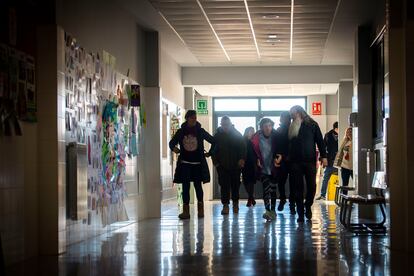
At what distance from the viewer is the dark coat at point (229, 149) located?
40.8 ft

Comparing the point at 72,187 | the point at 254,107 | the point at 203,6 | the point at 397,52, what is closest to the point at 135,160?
the point at 203,6

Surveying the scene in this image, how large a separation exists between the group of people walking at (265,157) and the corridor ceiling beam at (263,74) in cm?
329

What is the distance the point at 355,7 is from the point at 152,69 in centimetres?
353

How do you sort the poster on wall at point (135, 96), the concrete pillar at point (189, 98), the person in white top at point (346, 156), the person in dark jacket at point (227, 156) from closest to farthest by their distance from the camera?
the poster on wall at point (135, 96) < the person in dark jacket at point (227, 156) < the person in white top at point (346, 156) < the concrete pillar at point (189, 98)

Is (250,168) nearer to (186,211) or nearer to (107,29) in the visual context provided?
(186,211)

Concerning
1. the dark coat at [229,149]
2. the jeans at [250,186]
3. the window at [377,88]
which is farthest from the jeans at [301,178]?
the jeans at [250,186]

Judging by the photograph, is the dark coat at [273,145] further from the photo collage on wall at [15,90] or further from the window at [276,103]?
the window at [276,103]

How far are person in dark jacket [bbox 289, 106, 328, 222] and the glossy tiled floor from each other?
0.46m

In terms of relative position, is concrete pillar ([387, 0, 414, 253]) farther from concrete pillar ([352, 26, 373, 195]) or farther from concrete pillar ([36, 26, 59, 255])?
concrete pillar ([352, 26, 373, 195])

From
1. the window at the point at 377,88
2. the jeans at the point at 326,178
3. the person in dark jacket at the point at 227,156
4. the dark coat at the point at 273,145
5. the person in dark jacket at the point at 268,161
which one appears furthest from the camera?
the jeans at the point at 326,178

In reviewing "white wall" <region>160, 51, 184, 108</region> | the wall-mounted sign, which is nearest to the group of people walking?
"white wall" <region>160, 51, 184, 108</region>

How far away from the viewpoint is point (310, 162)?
10.1 meters

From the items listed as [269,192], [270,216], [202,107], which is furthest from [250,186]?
[202,107]

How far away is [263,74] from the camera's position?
1745cm
